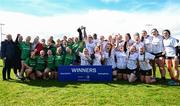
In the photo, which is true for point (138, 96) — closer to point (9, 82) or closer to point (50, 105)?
point (50, 105)

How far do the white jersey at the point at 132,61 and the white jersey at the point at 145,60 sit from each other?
0.83ft

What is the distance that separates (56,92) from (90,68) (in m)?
2.92

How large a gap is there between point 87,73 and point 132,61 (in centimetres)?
215

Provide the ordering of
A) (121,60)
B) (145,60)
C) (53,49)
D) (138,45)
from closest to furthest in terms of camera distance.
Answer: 1. (145,60)
2. (138,45)
3. (121,60)
4. (53,49)

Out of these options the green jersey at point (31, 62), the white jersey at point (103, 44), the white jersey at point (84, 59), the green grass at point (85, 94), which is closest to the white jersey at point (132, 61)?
the green grass at point (85, 94)

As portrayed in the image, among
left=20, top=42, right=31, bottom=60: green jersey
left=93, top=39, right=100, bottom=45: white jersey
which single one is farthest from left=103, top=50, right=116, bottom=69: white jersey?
left=20, top=42, right=31, bottom=60: green jersey

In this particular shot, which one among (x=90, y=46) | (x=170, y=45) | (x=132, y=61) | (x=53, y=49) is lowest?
(x=132, y=61)

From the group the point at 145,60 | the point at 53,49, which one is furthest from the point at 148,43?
the point at 53,49

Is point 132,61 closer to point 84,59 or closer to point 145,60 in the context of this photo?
point 145,60

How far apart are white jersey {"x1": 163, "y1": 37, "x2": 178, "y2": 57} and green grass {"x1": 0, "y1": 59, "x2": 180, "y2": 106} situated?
1437 mm

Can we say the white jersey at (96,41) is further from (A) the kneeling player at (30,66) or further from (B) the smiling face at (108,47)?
(A) the kneeling player at (30,66)

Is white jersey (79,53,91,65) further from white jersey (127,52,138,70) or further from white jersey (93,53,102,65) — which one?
white jersey (127,52,138,70)

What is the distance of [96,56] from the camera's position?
48.5 ft

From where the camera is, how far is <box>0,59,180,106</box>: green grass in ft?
32.8
